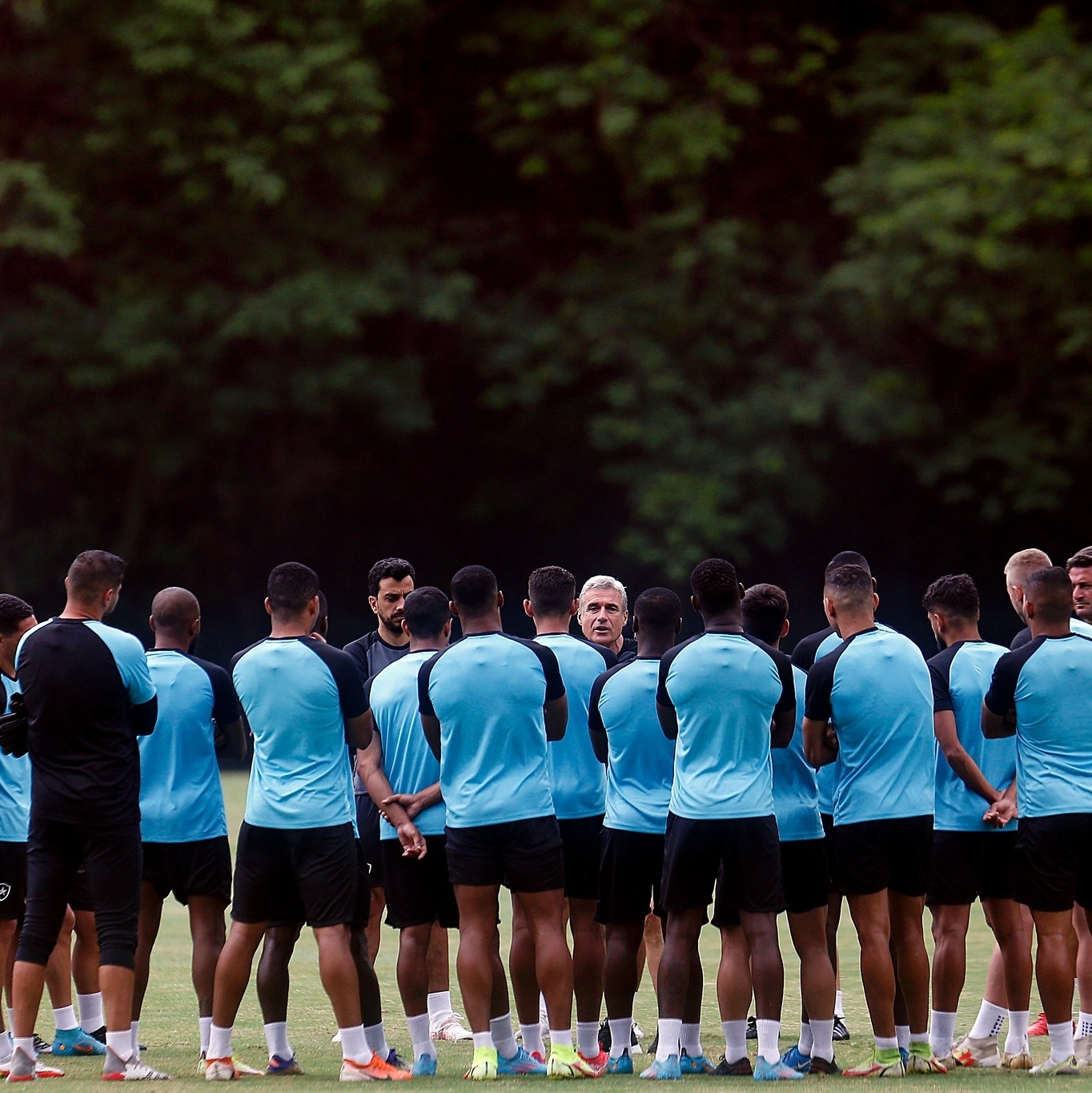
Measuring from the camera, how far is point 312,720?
6254 mm

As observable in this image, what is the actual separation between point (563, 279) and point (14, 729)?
1561 cm

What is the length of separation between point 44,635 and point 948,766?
145 inches

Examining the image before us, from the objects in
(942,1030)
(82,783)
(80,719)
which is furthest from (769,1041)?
(80,719)

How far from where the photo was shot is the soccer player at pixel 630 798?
21.2ft

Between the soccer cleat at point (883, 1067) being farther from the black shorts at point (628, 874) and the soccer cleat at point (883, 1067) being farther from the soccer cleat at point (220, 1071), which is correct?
the soccer cleat at point (220, 1071)

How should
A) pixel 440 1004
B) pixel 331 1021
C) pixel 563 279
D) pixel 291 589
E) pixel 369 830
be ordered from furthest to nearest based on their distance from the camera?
1. pixel 563 279
2. pixel 331 1021
3. pixel 440 1004
4. pixel 369 830
5. pixel 291 589

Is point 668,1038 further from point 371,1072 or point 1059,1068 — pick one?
point 1059,1068

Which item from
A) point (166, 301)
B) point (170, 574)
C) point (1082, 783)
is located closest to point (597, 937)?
point (1082, 783)

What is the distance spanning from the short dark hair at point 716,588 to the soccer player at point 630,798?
272 millimetres

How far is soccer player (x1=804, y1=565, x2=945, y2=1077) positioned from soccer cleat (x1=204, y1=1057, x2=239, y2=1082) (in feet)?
7.80

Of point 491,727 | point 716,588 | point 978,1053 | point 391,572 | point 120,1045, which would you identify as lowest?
point 978,1053

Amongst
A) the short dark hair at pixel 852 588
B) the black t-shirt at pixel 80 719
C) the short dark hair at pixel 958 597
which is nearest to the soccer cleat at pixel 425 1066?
the black t-shirt at pixel 80 719

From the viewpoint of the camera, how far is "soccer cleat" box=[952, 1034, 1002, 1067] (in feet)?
21.3

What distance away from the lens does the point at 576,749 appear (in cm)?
A: 705
